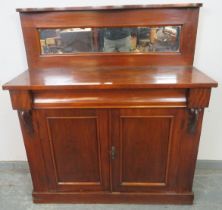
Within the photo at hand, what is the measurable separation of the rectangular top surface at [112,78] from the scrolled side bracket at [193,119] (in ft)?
0.52

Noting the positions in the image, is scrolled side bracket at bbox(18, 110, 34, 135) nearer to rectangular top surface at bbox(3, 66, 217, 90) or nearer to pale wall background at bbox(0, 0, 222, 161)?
rectangular top surface at bbox(3, 66, 217, 90)

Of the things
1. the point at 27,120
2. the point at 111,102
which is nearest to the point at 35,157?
the point at 27,120

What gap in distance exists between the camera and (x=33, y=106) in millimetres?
1166

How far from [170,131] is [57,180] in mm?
821

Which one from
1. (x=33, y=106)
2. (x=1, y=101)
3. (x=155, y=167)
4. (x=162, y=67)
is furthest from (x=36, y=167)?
(x=162, y=67)

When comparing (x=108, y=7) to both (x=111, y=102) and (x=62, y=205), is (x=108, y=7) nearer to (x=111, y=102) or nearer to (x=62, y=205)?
(x=111, y=102)

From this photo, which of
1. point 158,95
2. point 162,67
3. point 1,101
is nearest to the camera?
point 158,95

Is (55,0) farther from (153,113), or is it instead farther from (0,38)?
(153,113)

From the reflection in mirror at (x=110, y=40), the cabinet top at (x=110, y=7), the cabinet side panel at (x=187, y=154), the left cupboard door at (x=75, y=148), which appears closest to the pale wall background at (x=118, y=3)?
the cabinet top at (x=110, y=7)

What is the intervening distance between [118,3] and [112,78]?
521 mm

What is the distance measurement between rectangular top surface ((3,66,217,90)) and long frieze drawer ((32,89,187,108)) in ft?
0.20

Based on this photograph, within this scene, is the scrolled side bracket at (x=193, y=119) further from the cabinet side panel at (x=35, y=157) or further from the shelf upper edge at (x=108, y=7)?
the cabinet side panel at (x=35, y=157)

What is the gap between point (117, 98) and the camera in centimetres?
113

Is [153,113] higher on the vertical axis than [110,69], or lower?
lower
